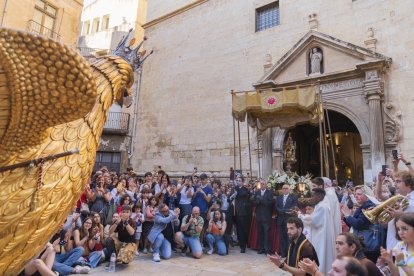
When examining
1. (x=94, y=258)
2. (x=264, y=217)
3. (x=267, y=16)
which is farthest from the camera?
(x=267, y=16)

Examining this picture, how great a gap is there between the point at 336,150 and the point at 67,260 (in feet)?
47.2

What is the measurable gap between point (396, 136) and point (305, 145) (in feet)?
14.3

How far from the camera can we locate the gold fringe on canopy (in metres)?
8.39

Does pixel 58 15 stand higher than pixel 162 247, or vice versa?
pixel 58 15

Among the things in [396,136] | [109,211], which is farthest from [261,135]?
[109,211]

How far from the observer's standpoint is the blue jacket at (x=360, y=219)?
12.8 feet

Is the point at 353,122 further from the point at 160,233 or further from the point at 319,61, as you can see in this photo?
the point at 160,233


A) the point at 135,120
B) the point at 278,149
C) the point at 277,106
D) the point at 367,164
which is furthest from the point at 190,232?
the point at 135,120

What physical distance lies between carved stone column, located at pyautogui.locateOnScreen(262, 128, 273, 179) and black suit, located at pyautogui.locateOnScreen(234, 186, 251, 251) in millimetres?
3301

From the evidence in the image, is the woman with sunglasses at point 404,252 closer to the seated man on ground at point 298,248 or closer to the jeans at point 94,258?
the seated man on ground at point 298,248

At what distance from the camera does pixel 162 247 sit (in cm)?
641

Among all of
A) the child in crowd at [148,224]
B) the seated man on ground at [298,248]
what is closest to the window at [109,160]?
the child in crowd at [148,224]

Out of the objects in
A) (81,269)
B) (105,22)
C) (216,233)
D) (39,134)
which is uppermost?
(105,22)

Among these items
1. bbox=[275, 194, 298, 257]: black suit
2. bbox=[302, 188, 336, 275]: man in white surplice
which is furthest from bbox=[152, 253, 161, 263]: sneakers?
bbox=[302, 188, 336, 275]: man in white surplice
